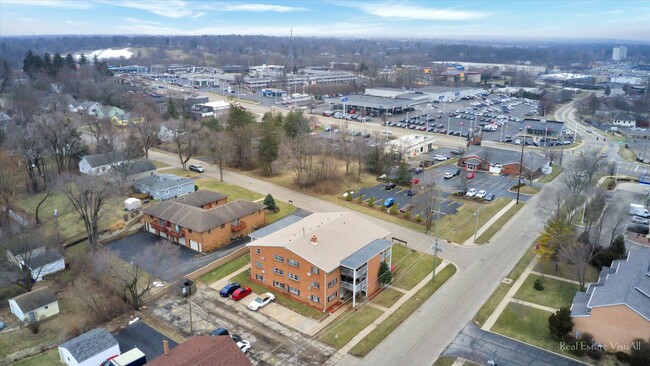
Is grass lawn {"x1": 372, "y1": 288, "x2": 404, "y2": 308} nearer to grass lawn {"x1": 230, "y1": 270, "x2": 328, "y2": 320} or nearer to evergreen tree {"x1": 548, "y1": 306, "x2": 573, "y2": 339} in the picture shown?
grass lawn {"x1": 230, "y1": 270, "x2": 328, "y2": 320}

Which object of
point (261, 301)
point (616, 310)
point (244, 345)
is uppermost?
point (616, 310)

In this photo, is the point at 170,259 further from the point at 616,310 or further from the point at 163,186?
the point at 616,310

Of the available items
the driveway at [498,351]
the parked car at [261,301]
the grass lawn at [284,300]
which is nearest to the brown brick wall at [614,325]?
the driveway at [498,351]

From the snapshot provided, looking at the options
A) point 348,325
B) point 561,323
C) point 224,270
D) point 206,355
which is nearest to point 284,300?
point 348,325

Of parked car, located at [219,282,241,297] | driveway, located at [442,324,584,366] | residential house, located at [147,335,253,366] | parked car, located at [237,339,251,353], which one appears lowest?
driveway, located at [442,324,584,366]

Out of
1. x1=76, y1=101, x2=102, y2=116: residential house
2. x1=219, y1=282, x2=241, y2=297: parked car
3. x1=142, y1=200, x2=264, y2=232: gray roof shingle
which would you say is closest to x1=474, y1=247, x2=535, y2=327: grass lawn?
x1=219, y1=282, x2=241, y2=297: parked car

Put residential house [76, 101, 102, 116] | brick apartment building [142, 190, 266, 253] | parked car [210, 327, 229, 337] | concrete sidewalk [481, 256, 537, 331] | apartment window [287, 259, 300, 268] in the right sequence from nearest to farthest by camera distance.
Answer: parked car [210, 327, 229, 337], concrete sidewalk [481, 256, 537, 331], apartment window [287, 259, 300, 268], brick apartment building [142, 190, 266, 253], residential house [76, 101, 102, 116]
